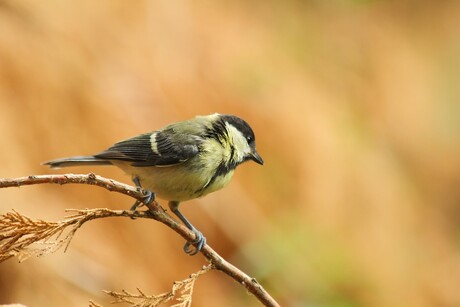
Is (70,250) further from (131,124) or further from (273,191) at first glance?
(273,191)

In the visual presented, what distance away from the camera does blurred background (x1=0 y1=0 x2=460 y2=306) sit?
11.9 feet

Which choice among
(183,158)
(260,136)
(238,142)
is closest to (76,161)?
(183,158)

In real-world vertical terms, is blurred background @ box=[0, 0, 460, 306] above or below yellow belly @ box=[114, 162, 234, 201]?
above

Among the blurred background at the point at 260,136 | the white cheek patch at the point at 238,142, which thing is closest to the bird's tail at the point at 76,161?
the white cheek patch at the point at 238,142

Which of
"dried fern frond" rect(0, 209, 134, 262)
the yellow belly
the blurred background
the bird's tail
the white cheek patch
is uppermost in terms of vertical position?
the blurred background

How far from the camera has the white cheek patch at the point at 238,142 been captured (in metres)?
2.73

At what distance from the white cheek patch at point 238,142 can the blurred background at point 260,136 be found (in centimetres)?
105

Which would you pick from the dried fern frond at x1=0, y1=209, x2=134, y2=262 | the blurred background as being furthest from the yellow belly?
the blurred background

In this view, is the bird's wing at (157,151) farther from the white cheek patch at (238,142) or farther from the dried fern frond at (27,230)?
the dried fern frond at (27,230)

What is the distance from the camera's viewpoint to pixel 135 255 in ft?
12.1

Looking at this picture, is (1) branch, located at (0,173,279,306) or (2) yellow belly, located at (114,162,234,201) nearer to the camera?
(1) branch, located at (0,173,279,306)

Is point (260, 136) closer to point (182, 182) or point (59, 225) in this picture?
point (182, 182)

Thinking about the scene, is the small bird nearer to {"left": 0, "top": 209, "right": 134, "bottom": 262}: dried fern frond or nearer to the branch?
the branch

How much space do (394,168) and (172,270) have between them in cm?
254
